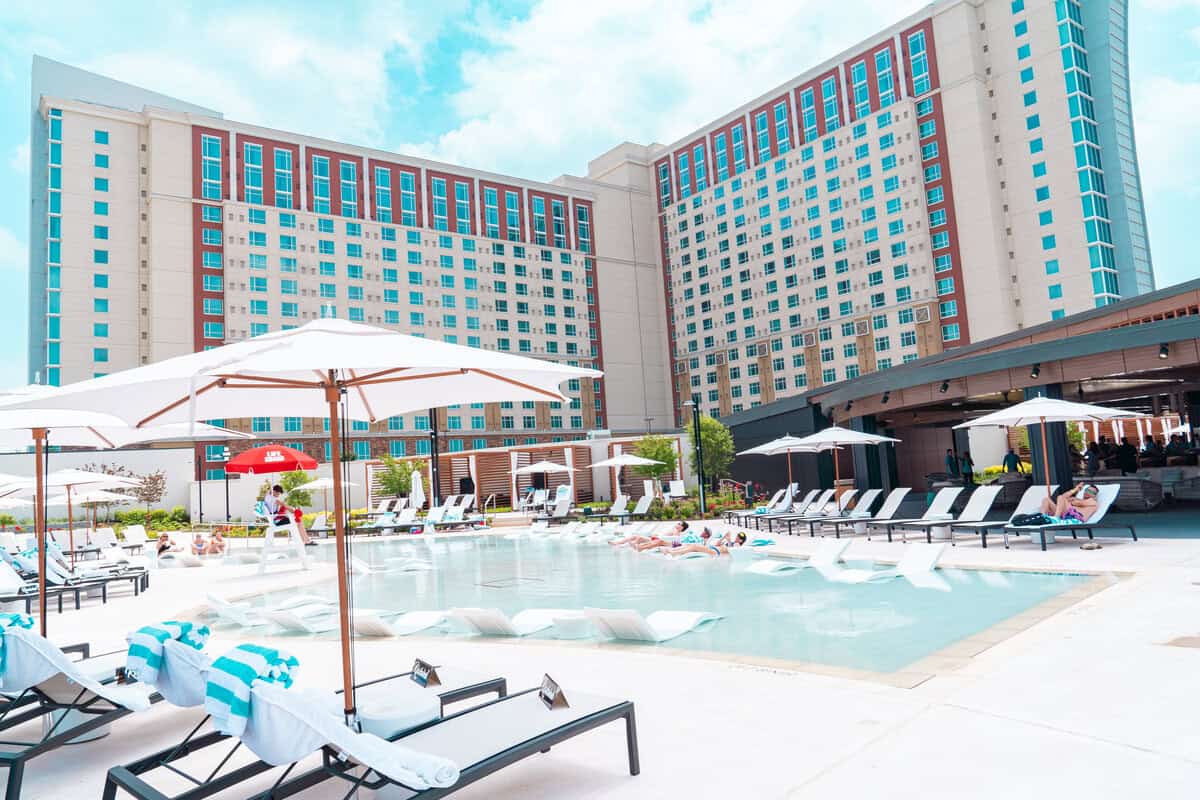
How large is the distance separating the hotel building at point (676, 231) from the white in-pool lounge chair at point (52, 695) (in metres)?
48.6

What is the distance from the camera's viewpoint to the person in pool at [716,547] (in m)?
14.2

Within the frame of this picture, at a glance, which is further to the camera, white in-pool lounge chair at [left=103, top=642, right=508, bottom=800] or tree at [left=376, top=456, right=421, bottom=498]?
tree at [left=376, top=456, right=421, bottom=498]

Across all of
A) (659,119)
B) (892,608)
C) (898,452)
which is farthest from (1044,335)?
(659,119)

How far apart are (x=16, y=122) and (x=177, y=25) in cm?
6199

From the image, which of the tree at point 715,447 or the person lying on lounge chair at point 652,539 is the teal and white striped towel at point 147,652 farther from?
the tree at point 715,447

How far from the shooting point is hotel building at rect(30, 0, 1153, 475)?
154ft

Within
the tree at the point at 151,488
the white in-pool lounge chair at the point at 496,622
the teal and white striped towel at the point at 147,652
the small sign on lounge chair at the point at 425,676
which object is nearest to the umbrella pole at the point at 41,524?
the teal and white striped towel at the point at 147,652

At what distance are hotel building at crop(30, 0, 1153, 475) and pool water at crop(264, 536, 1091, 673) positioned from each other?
134 feet

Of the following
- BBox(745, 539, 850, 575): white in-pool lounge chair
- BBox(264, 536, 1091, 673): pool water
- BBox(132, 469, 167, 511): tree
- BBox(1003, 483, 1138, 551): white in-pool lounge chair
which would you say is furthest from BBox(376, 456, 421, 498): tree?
BBox(1003, 483, 1138, 551): white in-pool lounge chair

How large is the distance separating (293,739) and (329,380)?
2079 mm

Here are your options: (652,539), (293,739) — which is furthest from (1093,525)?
(293,739)

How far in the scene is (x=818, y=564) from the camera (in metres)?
11.6

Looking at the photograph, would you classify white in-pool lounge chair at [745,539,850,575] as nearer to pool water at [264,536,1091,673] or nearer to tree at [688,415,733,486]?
pool water at [264,536,1091,673]

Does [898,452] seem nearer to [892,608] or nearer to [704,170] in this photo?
[892,608]
